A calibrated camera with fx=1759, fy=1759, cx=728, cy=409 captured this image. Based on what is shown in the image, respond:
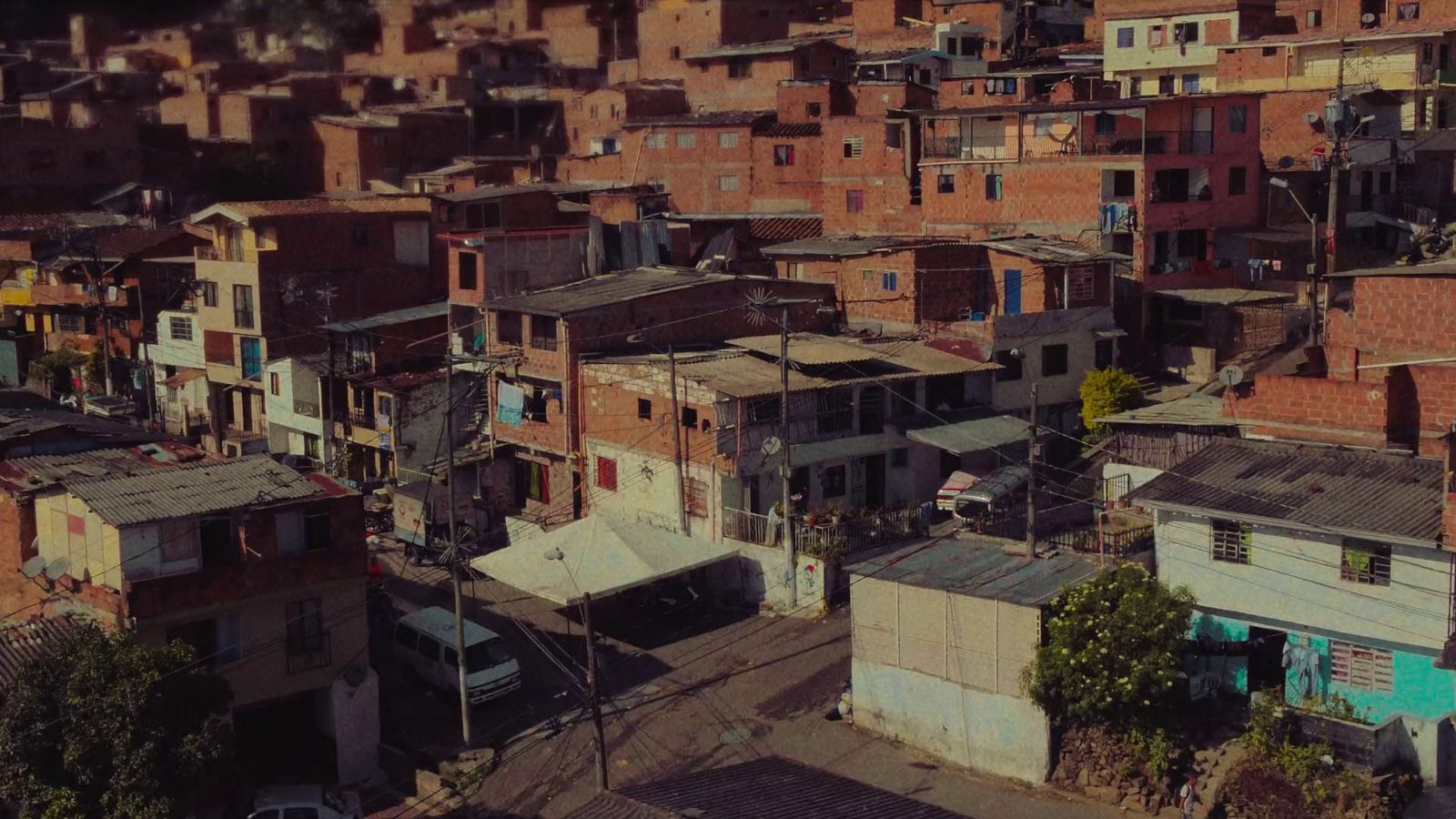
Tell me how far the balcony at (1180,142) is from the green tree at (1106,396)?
6916 mm

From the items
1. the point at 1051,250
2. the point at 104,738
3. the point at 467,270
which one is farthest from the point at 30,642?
the point at 1051,250

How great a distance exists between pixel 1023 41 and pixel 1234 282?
19294 millimetres

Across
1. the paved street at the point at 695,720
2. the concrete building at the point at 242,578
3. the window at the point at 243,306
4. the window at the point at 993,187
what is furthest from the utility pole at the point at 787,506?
the window at the point at 243,306

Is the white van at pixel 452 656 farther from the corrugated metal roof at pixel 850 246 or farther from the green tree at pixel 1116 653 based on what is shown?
the corrugated metal roof at pixel 850 246

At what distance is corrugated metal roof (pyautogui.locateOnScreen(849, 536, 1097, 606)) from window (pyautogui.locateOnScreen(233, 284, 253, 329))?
2161 centimetres

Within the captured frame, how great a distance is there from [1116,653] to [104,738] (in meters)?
12.6

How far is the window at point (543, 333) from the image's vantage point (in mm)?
34625

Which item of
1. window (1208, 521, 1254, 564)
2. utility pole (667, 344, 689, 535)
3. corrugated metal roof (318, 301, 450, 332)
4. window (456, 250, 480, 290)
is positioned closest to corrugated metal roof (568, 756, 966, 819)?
window (1208, 521, 1254, 564)

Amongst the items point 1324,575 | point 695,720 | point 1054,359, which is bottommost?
point 695,720

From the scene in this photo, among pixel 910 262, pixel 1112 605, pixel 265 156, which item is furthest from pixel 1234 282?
pixel 265 156

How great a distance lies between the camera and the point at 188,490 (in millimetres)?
25781

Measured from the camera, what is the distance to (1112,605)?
22703 mm

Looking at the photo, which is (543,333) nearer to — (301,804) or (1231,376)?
(301,804)

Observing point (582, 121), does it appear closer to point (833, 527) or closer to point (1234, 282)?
point (1234, 282)
